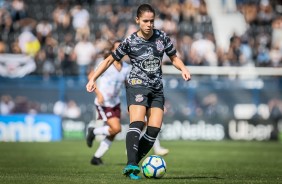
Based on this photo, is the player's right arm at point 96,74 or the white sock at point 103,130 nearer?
the player's right arm at point 96,74

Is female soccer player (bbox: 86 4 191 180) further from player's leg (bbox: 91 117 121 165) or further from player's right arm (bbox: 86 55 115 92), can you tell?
player's leg (bbox: 91 117 121 165)

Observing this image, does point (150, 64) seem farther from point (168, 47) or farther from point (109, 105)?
point (109, 105)

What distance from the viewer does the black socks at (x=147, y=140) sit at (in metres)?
10.6


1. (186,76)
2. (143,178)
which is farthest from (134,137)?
(186,76)

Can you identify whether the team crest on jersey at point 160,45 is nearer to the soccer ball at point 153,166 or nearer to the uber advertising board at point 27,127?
the soccer ball at point 153,166

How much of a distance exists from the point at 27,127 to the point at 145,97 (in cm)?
1562

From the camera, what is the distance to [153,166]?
10398mm

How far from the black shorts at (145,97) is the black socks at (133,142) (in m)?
0.30

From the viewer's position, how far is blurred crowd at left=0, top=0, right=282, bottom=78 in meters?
26.5

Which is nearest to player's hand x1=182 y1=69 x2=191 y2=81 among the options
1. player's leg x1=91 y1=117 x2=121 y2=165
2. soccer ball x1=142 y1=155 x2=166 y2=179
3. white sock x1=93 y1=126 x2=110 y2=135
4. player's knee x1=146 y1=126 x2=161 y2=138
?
player's knee x1=146 y1=126 x2=161 y2=138

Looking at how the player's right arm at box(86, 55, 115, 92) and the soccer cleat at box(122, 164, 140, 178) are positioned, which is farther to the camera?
the player's right arm at box(86, 55, 115, 92)

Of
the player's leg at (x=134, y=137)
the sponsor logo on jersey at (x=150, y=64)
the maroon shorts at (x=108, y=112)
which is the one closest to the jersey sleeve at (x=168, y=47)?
the sponsor logo on jersey at (x=150, y=64)

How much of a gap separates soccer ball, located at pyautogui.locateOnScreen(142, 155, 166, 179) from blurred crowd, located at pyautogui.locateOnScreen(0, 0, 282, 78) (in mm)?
15154

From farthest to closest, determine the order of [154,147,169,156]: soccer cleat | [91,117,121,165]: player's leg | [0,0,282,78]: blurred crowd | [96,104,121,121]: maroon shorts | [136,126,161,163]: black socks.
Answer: [0,0,282,78]: blurred crowd, [154,147,169,156]: soccer cleat, [96,104,121,121]: maroon shorts, [91,117,121,165]: player's leg, [136,126,161,163]: black socks
